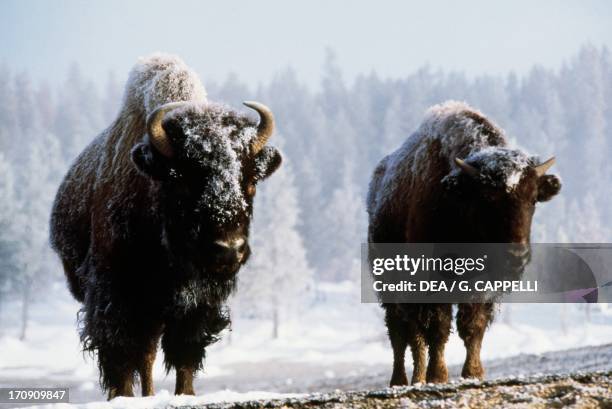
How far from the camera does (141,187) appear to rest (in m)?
3.99

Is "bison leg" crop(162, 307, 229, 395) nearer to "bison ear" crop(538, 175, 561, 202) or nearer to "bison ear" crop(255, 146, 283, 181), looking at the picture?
"bison ear" crop(255, 146, 283, 181)

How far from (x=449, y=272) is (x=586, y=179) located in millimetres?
36869

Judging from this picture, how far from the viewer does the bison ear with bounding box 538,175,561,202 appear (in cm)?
420

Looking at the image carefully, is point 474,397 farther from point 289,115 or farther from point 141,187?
point 289,115

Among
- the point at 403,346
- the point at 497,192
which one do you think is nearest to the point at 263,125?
the point at 497,192

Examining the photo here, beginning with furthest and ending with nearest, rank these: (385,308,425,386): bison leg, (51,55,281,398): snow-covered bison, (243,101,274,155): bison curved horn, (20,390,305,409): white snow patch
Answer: (385,308,425,386): bison leg
(243,101,274,155): bison curved horn
(51,55,281,398): snow-covered bison
(20,390,305,409): white snow patch

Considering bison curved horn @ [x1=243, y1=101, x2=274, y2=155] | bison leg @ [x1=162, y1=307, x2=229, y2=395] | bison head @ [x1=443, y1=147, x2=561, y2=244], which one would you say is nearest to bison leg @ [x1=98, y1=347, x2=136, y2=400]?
bison leg @ [x1=162, y1=307, x2=229, y2=395]

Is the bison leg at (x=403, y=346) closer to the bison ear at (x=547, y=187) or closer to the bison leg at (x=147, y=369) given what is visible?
the bison ear at (x=547, y=187)

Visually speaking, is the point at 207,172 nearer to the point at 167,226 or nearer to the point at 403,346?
the point at 167,226

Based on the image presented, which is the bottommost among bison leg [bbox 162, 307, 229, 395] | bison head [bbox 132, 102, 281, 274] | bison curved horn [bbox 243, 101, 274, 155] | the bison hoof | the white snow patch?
the white snow patch

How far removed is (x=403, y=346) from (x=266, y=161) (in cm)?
201

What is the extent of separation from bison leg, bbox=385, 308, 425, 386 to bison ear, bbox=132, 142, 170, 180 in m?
1.96

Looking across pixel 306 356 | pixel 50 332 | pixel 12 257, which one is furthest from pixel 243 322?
pixel 12 257

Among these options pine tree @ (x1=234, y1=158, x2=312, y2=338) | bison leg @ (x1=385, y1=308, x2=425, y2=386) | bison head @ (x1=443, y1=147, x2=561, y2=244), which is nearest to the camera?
bison head @ (x1=443, y1=147, x2=561, y2=244)
